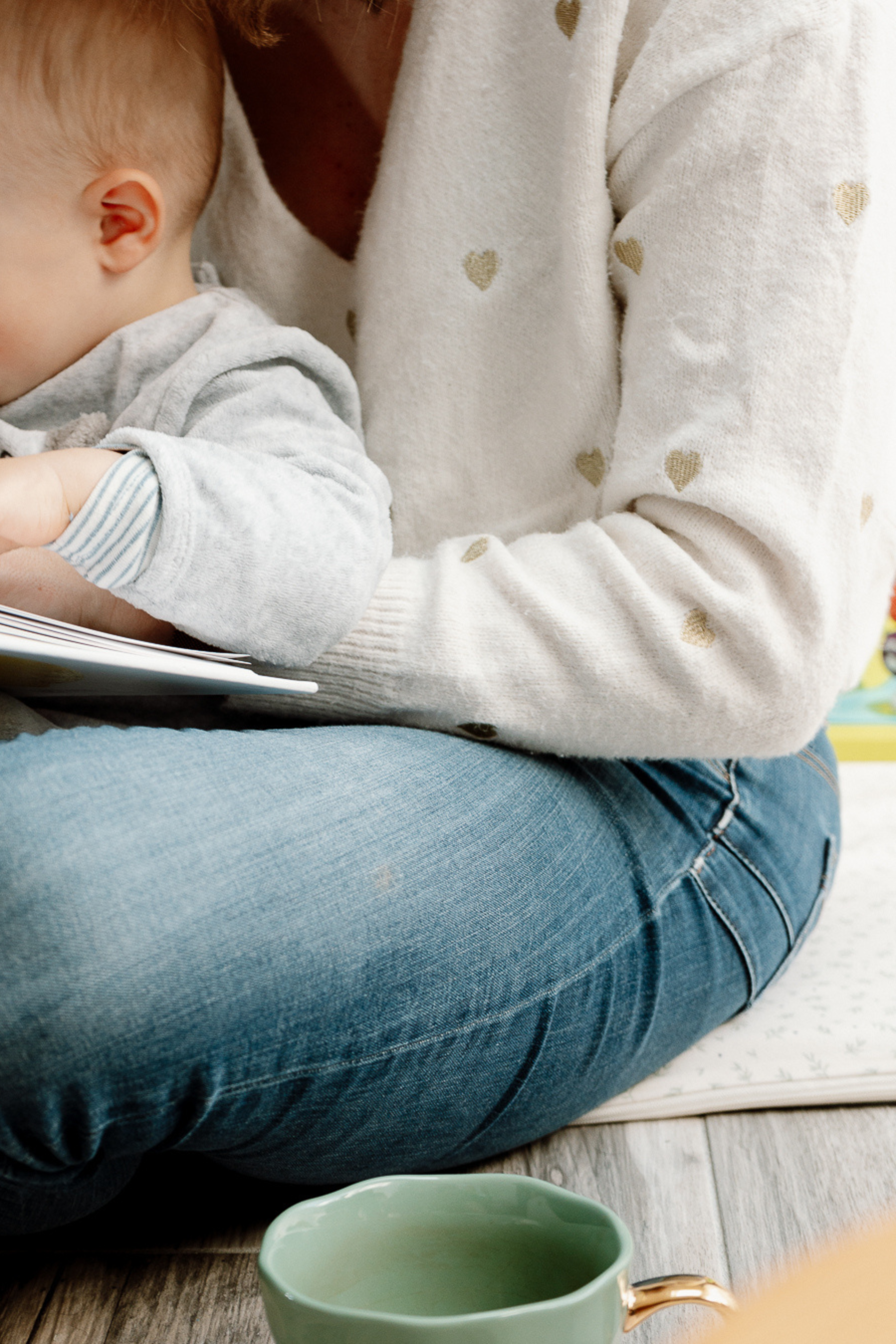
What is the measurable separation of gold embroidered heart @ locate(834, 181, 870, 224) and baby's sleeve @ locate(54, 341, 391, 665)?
0.33 meters

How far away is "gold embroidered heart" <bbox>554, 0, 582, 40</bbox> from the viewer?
0.75 m

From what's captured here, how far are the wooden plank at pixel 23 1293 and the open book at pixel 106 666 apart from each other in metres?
0.34

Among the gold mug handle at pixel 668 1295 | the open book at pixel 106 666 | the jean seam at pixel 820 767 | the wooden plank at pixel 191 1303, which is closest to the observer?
the gold mug handle at pixel 668 1295

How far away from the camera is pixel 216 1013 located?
1.71 ft

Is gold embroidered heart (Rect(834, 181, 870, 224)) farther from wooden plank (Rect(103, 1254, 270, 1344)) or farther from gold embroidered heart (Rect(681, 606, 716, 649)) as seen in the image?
wooden plank (Rect(103, 1254, 270, 1344))

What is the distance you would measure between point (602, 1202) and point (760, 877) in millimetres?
257

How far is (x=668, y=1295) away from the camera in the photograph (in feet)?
1.27

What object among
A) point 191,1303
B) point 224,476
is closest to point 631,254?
point 224,476

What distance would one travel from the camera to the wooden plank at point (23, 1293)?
1.94 feet

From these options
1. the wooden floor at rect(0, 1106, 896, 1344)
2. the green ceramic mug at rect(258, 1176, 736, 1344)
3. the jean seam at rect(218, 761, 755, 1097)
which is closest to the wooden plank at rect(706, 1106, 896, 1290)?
the wooden floor at rect(0, 1106, 896, 1344)

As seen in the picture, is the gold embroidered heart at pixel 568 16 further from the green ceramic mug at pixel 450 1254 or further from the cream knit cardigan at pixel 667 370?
the green ceramic mug at pixel 450 1254

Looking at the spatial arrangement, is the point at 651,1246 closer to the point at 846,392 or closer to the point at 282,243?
the point at 846,392

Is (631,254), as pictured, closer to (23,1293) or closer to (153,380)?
(153,380)

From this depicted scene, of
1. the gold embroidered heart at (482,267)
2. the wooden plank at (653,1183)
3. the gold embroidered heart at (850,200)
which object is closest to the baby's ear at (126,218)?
the gold embroidered heart at (482,267)
